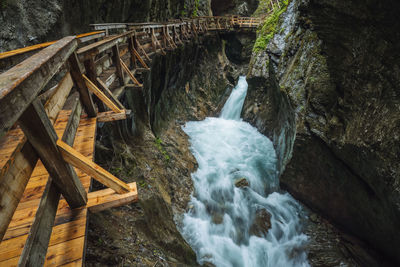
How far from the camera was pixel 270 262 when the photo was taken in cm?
664

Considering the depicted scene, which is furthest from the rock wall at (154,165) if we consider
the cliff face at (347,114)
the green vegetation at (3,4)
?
the cliff face at (347,114)

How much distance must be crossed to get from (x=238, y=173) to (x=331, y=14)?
7.45 m

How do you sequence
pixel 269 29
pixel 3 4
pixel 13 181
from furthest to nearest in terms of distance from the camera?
pixel 269 29, pixel 3 4, pixel 13 181

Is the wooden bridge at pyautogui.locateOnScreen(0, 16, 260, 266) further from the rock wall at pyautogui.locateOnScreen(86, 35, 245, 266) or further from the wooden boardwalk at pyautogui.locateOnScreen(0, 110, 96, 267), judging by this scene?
the rock wall at pyautogui.locateOnScreen(86, 35, 245, 266)

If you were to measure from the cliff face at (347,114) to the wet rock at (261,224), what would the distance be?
69.4 inches

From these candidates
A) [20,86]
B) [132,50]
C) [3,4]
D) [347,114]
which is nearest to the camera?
[20,86]

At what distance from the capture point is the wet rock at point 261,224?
7.37 meters

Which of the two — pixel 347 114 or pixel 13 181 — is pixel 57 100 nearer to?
pixel 13 181

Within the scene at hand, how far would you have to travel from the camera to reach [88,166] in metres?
1.87

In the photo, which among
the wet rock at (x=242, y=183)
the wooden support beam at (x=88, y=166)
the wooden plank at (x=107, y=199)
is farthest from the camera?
the wet rock at (x=242, y=183)

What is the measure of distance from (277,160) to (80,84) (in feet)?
32.9

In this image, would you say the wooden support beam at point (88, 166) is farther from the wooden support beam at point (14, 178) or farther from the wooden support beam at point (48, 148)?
the wooden support beam at point (14, 178)

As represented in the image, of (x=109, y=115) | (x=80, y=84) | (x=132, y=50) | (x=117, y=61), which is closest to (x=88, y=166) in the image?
(x=80, y=84)

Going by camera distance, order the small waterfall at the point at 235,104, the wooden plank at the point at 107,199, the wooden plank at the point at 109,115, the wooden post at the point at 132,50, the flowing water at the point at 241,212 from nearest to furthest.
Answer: the wooden plank at the point at 107,199 → the wooden plank at the point at 109,115 → the wooden post at the point at 132,50 → the flowing water at the point at 241,212 → the small waterfall at the point at 235,104
